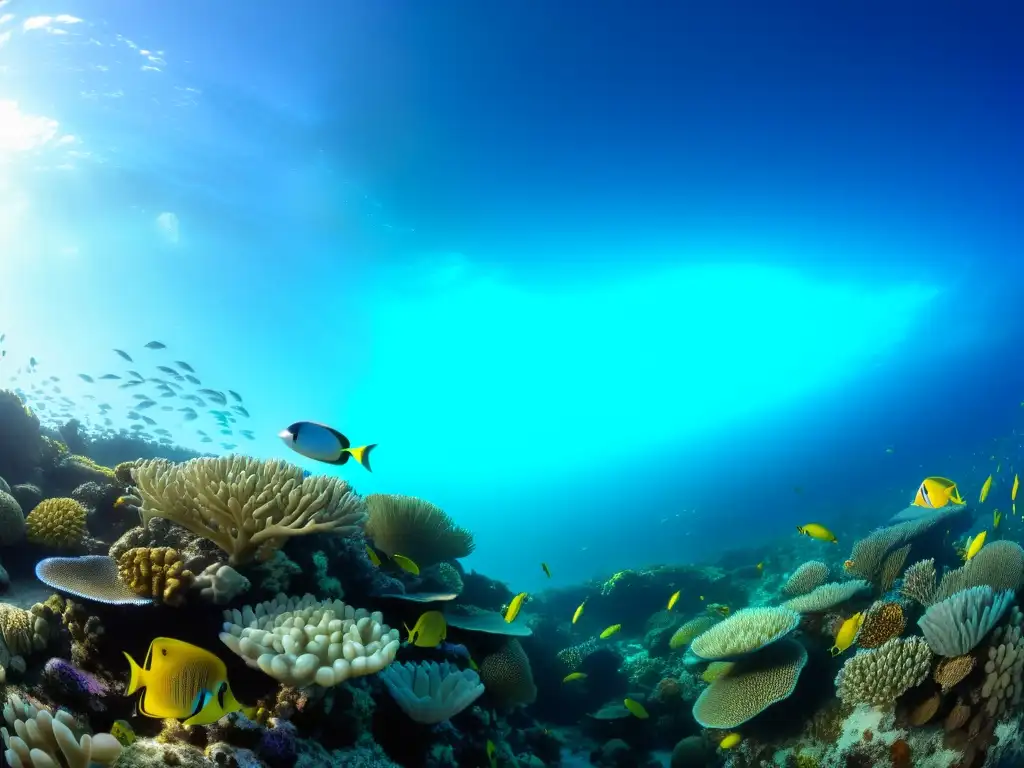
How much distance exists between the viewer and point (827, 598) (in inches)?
236

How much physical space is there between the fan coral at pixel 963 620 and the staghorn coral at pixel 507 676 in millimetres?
4325

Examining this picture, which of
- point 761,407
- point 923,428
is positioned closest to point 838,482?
point 761,407

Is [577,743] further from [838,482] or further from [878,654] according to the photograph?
[838,482]

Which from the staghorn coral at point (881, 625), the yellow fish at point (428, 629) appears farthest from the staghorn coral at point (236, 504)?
the staghorn coral at point (881, 625)

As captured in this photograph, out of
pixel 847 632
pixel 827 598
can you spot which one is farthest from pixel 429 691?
pixel 827 598

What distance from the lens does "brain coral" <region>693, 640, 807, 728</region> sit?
539cm

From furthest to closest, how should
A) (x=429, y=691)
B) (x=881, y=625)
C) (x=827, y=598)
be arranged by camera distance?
(x=827, y=598)
(x=881, y=625)
(x=429, y=691)

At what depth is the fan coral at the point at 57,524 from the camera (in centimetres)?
510

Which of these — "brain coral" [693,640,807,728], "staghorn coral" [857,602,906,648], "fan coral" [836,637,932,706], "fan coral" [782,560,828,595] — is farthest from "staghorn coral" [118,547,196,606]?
"fan coral" [782,560,828,595]

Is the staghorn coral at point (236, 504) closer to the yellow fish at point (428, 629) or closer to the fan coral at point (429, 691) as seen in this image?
the yellow fish at point (428, 629)

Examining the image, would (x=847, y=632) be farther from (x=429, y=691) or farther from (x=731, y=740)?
(x=429, y=691)

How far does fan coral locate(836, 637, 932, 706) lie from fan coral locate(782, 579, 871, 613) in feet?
2.79

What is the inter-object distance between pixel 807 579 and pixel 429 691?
669cm

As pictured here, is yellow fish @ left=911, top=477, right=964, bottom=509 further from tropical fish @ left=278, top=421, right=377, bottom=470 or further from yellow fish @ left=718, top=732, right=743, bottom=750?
tropical fish @ left=278, top=421, right=377, bottom=470
